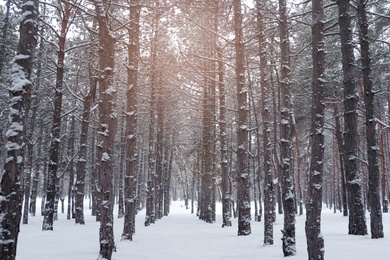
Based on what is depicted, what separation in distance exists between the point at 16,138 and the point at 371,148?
34.3 ft

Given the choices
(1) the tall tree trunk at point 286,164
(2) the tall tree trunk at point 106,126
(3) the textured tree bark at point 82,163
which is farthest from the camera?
(3) the textured tree bark at point 82,163

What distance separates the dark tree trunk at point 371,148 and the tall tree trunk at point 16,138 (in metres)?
10.3

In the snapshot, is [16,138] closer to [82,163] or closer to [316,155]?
[316,155]

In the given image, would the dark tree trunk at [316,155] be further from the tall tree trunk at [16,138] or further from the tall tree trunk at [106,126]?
the tall tree trunk at [16,138]

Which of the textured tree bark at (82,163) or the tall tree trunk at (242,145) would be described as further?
the textured tree bark at (82,163)

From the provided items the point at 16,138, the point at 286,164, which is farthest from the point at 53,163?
the point at 286,164

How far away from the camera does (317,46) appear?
21.3 ft

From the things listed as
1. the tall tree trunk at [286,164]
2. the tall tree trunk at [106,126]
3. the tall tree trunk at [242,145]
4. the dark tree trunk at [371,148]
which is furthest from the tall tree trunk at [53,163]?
the dark tree trunk at [371,148]

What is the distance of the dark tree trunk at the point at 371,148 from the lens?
10.3 meters

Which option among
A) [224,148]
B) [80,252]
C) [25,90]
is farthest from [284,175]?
[224,148]

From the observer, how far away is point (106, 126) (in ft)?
24.6

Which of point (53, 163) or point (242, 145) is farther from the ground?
point (242, 145)

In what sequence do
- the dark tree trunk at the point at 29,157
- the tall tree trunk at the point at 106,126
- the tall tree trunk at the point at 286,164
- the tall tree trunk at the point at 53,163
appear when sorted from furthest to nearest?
the dark tree trunk at the point at 29,157, the tall tree trunk at the point at 53,163, the tall tree trunk at the point at 286,164, the tall tree trunk at the point at 106,126

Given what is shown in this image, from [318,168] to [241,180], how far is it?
574 centimetres
